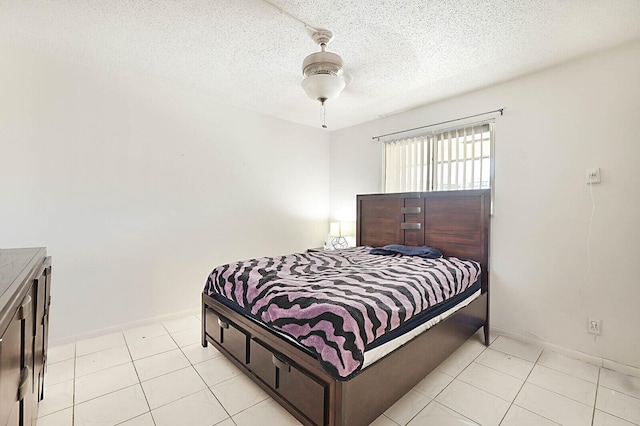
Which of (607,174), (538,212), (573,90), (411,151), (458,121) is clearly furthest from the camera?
(411,151)

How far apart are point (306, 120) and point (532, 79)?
8.50 feet

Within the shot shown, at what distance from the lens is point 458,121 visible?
3119mm

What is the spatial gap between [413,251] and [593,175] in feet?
5.06

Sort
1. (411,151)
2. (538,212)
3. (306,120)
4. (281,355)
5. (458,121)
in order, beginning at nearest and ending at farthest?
(281,355) → (538,212) → (458,121) → (411,151) → (306,120)

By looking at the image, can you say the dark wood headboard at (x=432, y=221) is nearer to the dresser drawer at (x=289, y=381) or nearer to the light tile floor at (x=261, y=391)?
the light tile floor at (x=261, y=391)

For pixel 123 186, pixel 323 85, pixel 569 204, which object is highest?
pixel 323 85

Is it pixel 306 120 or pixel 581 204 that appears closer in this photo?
pixel 581 204

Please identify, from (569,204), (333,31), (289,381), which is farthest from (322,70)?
(569,204)

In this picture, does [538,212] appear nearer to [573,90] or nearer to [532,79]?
[573,90]

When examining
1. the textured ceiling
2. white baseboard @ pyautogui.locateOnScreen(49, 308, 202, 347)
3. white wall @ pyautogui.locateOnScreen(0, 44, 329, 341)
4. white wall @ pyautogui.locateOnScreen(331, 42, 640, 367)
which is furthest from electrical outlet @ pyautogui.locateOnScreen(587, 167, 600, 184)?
white baseboard @ pyautogui.locateOnScreen(49, 308, 202, 347)

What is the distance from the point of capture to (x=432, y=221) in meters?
3.10

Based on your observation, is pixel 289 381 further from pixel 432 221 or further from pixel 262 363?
pixel 432 221

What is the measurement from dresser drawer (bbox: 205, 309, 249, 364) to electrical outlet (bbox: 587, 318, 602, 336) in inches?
105

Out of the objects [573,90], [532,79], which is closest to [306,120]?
[532,79]
